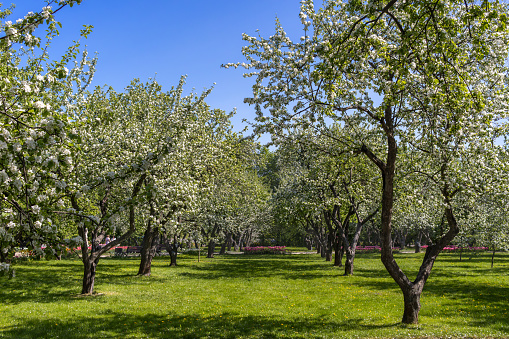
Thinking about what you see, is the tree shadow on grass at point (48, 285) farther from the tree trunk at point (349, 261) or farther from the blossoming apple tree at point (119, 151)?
the tree trunk at point (349, 261)

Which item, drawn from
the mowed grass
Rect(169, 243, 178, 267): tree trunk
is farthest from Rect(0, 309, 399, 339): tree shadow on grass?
Rect(169, 243, 178, 267): tree trunk

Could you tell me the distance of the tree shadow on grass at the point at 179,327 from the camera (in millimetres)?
11344

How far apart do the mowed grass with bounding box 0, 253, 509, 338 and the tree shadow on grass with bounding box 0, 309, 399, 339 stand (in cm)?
3

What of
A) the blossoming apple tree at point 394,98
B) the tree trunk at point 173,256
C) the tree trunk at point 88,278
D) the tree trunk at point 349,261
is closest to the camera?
the blossoming apple tree at point 394,98

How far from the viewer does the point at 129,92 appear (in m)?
29.3

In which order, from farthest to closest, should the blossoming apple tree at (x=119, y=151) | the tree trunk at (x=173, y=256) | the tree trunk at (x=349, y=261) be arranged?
the tree trunk at (x=173, y=256) < the tree trunk at (x=349, y=261) < the blossoming apple tree at (x=119, y=151)

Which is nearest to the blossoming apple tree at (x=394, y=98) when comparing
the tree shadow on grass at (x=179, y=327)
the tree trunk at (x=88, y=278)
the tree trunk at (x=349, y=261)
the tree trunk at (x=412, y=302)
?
the tree trunk at (x=412, y=302)

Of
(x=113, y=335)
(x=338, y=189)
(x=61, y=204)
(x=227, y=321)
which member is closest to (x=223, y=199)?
(x=338, y=189)

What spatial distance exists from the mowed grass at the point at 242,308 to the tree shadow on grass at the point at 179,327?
32 millimetres

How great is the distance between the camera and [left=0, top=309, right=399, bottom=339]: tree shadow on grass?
11.3 m

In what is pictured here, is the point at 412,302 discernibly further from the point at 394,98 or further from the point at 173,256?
the point at 173,256

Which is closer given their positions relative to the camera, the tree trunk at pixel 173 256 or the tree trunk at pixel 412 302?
the tree trunk at pixel 412 302

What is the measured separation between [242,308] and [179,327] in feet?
12.9

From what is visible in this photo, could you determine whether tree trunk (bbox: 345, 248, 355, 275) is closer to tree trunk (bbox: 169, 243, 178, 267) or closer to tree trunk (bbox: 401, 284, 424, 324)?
tree trunk (bbox: 401, 284, 424, 324)
